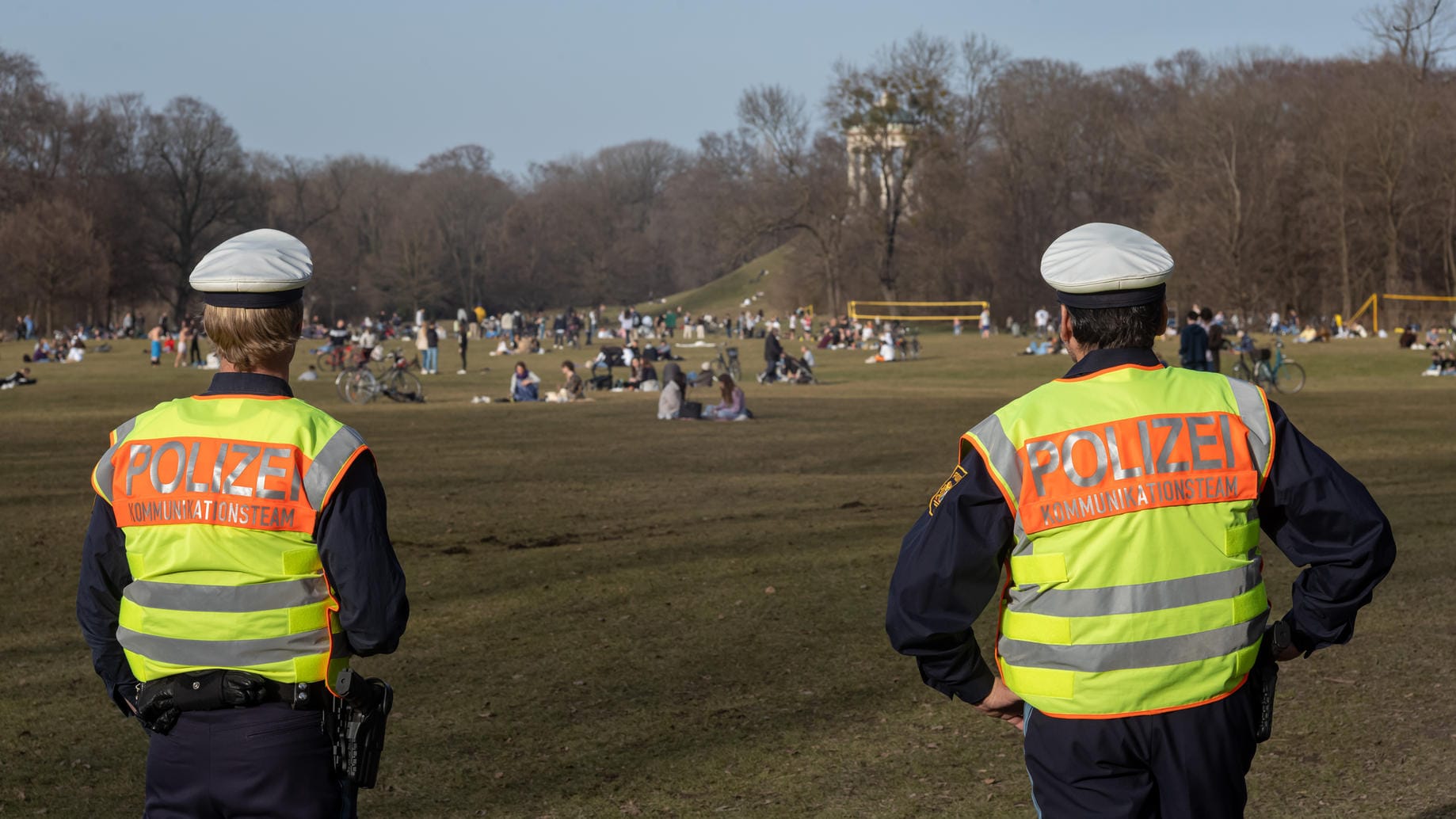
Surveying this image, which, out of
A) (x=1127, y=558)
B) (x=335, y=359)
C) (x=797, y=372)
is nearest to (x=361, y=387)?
(x=797, y=372)

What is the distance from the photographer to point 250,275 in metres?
3.00

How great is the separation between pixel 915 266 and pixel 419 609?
221ft

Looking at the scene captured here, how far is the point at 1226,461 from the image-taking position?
9.20ft

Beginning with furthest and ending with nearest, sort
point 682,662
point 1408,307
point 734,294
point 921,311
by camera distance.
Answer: point 734,294
point 921,311
point 1408,307
point 682,662

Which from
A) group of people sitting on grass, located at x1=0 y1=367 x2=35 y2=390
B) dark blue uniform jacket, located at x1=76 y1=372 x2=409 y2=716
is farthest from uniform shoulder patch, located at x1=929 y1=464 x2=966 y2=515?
group of people sitting on grass, located at x1=0 y1=367 x2=35 y2=390

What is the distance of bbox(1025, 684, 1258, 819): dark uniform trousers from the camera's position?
8.72 ft

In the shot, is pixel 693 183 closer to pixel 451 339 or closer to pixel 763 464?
pixel 451 339

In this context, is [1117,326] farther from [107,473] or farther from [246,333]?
[107,473]

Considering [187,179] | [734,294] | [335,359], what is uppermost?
[187,179]

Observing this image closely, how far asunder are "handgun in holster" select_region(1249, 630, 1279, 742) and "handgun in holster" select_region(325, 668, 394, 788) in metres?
1.78

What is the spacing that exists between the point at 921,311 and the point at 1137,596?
68.8 metres

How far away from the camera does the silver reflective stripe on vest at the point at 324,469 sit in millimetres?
2896

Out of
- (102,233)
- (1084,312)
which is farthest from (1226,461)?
(102,233)

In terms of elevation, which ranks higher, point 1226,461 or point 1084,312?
point 1084,312
